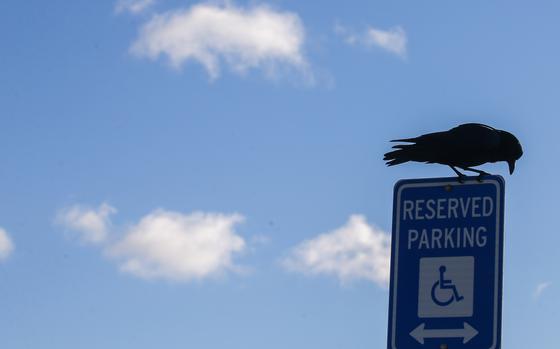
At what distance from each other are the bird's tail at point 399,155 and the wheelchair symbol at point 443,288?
1.70 meters

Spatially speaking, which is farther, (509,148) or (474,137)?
(509,148)

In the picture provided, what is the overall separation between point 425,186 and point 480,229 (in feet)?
1.67

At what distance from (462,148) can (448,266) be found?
1.24 m

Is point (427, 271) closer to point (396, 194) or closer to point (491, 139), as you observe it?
point (396, 194)

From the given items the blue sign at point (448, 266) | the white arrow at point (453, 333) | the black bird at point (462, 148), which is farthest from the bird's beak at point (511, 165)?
the white arrow at point (453, 333)

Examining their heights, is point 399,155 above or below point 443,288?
above

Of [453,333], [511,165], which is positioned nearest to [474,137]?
[511,165]

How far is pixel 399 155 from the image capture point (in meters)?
6.52

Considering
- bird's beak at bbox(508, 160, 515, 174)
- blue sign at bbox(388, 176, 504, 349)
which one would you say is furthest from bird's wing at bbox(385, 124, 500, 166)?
blue sign at bbox(388, 176, 504, 349)

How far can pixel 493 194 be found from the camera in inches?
196

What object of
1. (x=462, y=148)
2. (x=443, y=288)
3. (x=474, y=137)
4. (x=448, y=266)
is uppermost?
(x=474, y=137)

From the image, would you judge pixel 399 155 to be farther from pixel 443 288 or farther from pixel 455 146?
pixel 443 288

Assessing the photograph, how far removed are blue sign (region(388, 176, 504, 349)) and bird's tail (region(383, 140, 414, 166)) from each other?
48.0 inches

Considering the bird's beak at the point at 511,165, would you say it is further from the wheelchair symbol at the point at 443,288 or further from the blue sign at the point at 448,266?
the wheelchair symbol at the point at 443,288
